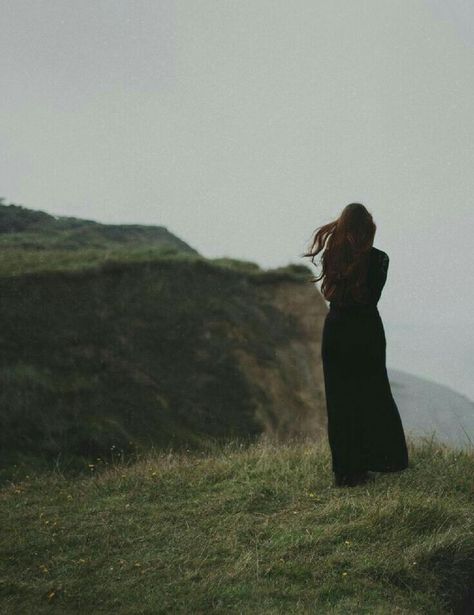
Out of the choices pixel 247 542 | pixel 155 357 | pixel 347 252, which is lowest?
pixel 247 542

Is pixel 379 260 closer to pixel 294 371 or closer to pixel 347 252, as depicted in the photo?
pixel 347 252

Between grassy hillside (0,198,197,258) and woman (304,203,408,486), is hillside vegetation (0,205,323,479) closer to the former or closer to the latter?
grassy hillside (0,198,197,258)

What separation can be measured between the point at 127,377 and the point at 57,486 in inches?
271

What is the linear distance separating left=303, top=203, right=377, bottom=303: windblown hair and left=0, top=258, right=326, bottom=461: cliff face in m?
6.34

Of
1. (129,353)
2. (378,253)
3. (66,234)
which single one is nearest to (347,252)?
(378,253)

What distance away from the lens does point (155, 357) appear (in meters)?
15.7

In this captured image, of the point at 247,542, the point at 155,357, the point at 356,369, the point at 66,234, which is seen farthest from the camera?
the point at 66,234

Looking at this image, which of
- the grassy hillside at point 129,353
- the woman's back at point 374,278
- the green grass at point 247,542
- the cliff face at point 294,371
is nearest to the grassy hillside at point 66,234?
the grassy hillside at point 129,353

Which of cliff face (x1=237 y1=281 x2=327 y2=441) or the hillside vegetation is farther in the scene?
cliff face (x1=237 y1=281 x2=327 y2=441)

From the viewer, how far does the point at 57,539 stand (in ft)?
18.8

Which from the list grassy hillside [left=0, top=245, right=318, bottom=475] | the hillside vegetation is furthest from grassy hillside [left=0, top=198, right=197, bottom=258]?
grassy hillside [left=0, top=245, right=318, bottom=475]

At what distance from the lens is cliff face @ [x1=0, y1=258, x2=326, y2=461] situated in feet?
40.7

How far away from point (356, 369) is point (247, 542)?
193 cm

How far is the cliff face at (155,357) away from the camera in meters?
12.4
